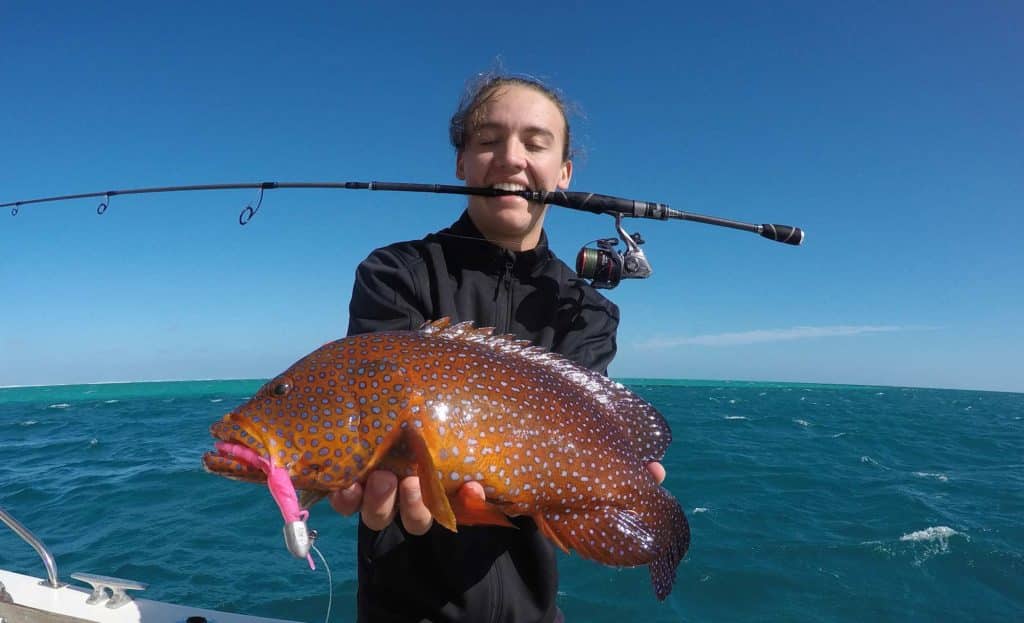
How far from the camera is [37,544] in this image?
13.0 ft

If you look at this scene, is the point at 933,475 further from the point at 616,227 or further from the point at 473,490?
the point at 473,490

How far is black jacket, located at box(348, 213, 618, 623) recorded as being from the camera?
105 inches

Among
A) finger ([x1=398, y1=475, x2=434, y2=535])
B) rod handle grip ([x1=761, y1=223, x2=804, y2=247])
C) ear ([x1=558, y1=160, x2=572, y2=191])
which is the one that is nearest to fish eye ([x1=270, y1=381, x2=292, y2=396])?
finger ([x1=398, y1=475, x2=434, y2=535])

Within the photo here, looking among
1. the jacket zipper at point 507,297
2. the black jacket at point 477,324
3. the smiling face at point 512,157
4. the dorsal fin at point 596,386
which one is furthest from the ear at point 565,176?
the dorsal fin at point 596,386

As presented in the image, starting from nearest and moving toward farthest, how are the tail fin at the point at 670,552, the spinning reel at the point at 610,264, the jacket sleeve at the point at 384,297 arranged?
1. the tail fin at the point at 670,552
2. the jacket sleeve at the point at 384,297
3. the spinning reel at the point at 610,264

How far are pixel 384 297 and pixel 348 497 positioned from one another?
1.08 m

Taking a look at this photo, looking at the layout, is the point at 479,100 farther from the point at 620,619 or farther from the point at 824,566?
the point at 824,566

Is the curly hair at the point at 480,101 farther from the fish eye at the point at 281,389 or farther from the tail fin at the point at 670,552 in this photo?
the tail fin at the point at 670,552

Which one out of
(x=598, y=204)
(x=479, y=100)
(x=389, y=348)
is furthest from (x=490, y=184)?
(x=389, y=348)

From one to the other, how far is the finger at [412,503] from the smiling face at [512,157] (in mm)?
1745

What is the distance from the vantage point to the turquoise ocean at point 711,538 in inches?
304

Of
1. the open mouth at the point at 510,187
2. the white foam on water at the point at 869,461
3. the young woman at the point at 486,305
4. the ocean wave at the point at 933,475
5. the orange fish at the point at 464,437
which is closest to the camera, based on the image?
the orange fish at the point at 464,437

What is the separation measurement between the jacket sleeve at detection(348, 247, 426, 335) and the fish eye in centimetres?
63

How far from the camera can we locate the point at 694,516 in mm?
11531
